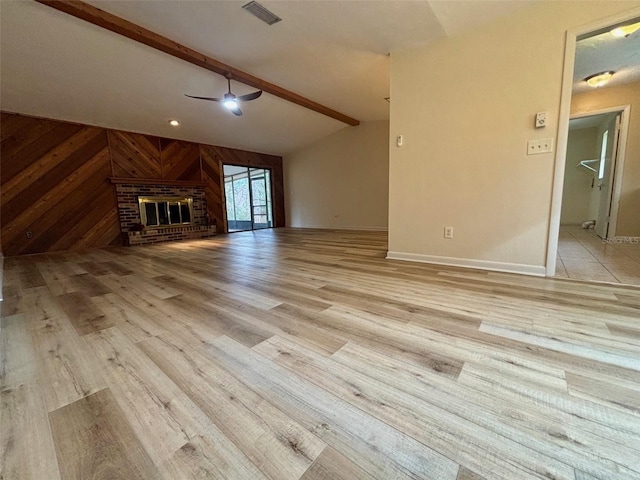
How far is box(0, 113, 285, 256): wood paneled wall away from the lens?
165 inches

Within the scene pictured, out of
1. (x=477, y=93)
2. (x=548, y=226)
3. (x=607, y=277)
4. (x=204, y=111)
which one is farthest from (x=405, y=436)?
(x=204, y=111)

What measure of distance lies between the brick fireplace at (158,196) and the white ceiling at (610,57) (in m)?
6.90

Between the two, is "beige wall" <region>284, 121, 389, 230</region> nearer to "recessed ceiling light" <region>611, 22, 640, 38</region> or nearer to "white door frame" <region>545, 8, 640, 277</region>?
"recessed ceiling light" <region>611, 22, 640, 38</region>

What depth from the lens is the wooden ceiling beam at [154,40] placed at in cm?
253

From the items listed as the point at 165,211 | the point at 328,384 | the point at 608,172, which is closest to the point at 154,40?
the point at 165,211

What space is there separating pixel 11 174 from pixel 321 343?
5920mm

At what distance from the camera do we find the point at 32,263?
364 cm

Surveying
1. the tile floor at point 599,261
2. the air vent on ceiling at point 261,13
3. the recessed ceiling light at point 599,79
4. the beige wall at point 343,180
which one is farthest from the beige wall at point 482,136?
the beige wall at point 343,180

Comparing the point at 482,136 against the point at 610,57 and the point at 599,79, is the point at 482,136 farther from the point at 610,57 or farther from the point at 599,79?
the point at 599,79

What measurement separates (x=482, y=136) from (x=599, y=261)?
188 cm

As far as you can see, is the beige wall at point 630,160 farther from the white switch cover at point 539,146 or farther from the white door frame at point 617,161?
the white switch cover at point 539,146

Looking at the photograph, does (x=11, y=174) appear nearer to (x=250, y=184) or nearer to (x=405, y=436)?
(x=250, y=184)

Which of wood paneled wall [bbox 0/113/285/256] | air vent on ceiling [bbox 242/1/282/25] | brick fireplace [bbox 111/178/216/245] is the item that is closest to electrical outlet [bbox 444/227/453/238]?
air vent on ceiling [bbox 242/1/282/25]

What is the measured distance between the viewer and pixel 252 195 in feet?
26.7
